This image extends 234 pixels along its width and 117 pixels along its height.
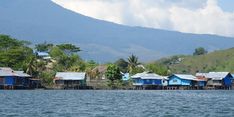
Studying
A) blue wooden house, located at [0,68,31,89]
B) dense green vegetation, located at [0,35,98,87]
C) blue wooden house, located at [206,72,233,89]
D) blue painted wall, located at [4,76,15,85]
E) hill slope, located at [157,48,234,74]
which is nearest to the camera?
blue wooden house, located at [0,68,31,89]

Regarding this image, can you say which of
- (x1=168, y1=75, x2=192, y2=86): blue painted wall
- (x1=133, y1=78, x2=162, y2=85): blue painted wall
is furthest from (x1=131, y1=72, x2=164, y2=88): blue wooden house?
(x1=168, y1=75, x2=192, y2=86): blue painted wall

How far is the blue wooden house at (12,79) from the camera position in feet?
314

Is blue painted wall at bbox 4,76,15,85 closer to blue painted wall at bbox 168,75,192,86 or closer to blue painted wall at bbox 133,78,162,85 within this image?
blue painted wall at bbox 133,78,162,85

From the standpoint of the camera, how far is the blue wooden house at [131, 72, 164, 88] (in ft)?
363

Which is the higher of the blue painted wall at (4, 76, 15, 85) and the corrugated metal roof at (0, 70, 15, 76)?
the corrugated metal roof at (0, 70, 15, 76)

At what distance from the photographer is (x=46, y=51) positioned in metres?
147

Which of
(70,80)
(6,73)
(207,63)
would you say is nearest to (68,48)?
(70,80)

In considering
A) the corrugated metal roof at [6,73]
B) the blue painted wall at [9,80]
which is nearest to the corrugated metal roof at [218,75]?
the blue painted wall at [9,80]

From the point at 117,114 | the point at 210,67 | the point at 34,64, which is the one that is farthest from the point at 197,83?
the point at 117,114

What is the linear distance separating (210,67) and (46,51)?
47.7 m

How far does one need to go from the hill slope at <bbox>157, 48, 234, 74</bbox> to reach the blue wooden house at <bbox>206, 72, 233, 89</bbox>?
34.8 metres

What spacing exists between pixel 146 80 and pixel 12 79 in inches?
1113

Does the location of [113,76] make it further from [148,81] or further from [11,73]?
[11,73]

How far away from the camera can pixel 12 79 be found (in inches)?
3797
